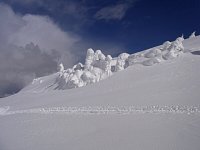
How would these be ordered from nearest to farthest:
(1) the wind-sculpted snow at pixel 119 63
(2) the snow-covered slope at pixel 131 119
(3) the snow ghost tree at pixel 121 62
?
(2) the snow-covered slope at pixel 131 119 < (1) the wind-sculpted snow at pixel 119 63 < (3) the snow ghost tree at pixel 121 62

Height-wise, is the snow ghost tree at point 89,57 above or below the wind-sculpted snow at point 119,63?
above

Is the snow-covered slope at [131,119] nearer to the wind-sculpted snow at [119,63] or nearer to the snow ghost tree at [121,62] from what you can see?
the wind-sculpted snow at [119,63]

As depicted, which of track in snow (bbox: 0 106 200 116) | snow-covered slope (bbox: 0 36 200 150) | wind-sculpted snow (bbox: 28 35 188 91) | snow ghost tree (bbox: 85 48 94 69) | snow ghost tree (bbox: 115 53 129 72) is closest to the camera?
snow-covered slope (bbox: 0 36 200 150)

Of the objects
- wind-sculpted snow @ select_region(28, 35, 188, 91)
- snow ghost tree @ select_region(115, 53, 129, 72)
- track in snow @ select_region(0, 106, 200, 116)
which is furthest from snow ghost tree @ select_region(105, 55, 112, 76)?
track in snow @ select_region(0, 106, 200, 116)

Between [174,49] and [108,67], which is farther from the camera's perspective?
[108,67]

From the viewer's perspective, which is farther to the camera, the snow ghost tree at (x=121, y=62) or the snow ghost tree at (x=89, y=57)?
the snow ghost tree at (x=89, y=57)

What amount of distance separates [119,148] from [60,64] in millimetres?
55577

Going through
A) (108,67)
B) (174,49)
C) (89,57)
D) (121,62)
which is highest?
(89,57)

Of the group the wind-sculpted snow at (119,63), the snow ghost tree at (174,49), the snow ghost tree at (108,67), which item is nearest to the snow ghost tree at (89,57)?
the wind-sculpted snow at (119,63)

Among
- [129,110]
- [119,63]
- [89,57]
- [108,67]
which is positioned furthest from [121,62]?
[129,110]

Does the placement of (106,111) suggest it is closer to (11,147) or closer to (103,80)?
(11,147)

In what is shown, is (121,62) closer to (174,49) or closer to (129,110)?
(174,49)

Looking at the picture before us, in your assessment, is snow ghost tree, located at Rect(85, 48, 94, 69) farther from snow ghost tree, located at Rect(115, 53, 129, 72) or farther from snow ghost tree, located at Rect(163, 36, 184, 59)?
snow ghost tree, located at Rect(163, 36, 184, 59)

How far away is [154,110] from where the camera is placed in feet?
62.6
